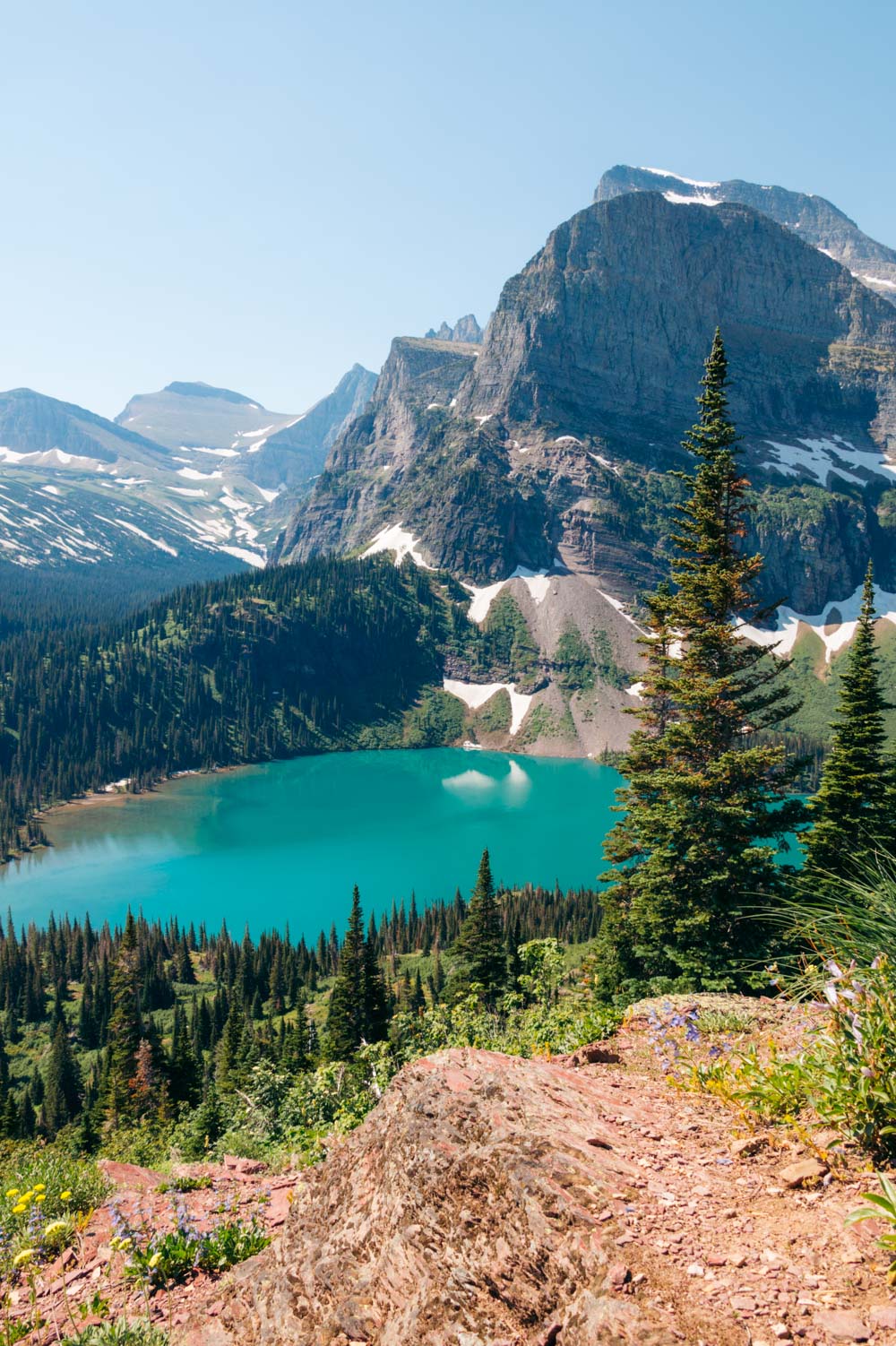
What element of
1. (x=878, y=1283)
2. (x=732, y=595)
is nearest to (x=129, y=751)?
(x=732, y=595)

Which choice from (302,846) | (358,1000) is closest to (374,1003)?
(358,1000)

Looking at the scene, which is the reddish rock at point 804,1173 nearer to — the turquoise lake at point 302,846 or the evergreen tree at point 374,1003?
the evergreen tree at point 374,1003

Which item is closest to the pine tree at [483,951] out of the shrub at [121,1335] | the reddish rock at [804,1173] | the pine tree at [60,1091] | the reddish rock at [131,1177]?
the reddish rock at [131,1177]

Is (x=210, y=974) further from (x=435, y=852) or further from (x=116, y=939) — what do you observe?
(x=435, y=852)

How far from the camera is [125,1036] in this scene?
50.7 m

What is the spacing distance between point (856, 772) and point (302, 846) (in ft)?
414

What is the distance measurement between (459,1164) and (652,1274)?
1806 millimetres

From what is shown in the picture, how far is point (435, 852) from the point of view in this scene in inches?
5408

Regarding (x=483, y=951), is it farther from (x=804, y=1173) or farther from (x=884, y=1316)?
(x=884, y=1316)

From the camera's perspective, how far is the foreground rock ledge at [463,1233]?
4703 millimetres

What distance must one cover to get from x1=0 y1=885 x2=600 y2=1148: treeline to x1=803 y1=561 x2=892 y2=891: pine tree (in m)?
20.5

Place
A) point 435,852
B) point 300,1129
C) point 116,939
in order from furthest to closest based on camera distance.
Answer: point 435,852, point 116,939, point 300,1129

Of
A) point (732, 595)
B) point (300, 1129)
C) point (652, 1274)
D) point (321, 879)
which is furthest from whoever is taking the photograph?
point (321, 879)

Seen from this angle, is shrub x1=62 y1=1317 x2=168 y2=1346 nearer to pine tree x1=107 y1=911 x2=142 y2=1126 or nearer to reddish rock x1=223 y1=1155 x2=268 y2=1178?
reddish rock x1=223 y1=1155 x2=268 y2=1178
